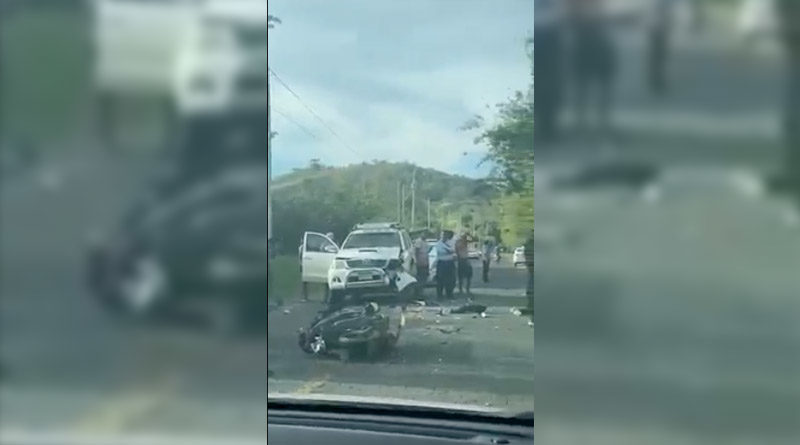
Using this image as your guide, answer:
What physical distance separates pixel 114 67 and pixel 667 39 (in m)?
1.29

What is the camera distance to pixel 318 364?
255 centimetres

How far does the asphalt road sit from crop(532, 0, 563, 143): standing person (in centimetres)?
83

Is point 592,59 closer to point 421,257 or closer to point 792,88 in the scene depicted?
point 792,88

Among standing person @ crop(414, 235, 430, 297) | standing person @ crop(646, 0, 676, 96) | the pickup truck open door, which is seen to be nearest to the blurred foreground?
standing person @ crop(646, 0, 676, 96)

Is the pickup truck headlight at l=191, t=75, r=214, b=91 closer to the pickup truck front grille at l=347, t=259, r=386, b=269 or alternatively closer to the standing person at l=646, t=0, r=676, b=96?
the pickup truck front grille at l=347, t=259, r=386, b=269

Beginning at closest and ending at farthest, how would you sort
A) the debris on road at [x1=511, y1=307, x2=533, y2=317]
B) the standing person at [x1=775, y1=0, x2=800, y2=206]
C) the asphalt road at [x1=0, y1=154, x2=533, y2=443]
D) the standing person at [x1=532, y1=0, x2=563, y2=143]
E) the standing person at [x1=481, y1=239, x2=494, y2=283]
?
1. the standing person at [x1=775, y1=0, x2=800, y2=206]
2. the standing person at [x1=532, y1=0, x2=563, y2=143]
3. the asphalt road at [x1=0, y1=154, x2=533, y2=443]
4. the debris on road at [x1=511, y1=307, x2=533, y2=317]
5. the standing person at [x1=481, y1=239, x2=494, y2=283]

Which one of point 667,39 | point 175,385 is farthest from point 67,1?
point 667,39

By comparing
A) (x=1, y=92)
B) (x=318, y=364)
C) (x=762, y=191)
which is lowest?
(x=318, y=364)

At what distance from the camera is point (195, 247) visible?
1878 mm

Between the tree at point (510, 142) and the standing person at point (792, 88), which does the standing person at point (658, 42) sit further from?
the tree at point (510, 142)

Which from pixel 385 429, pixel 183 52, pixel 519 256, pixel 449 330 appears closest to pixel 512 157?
pixel 519 256

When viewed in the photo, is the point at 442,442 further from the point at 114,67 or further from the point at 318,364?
the point at 114,67

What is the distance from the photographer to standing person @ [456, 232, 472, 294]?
8.24ft

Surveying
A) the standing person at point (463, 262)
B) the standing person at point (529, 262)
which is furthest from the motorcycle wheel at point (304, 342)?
the standing person at point (529, 262)
